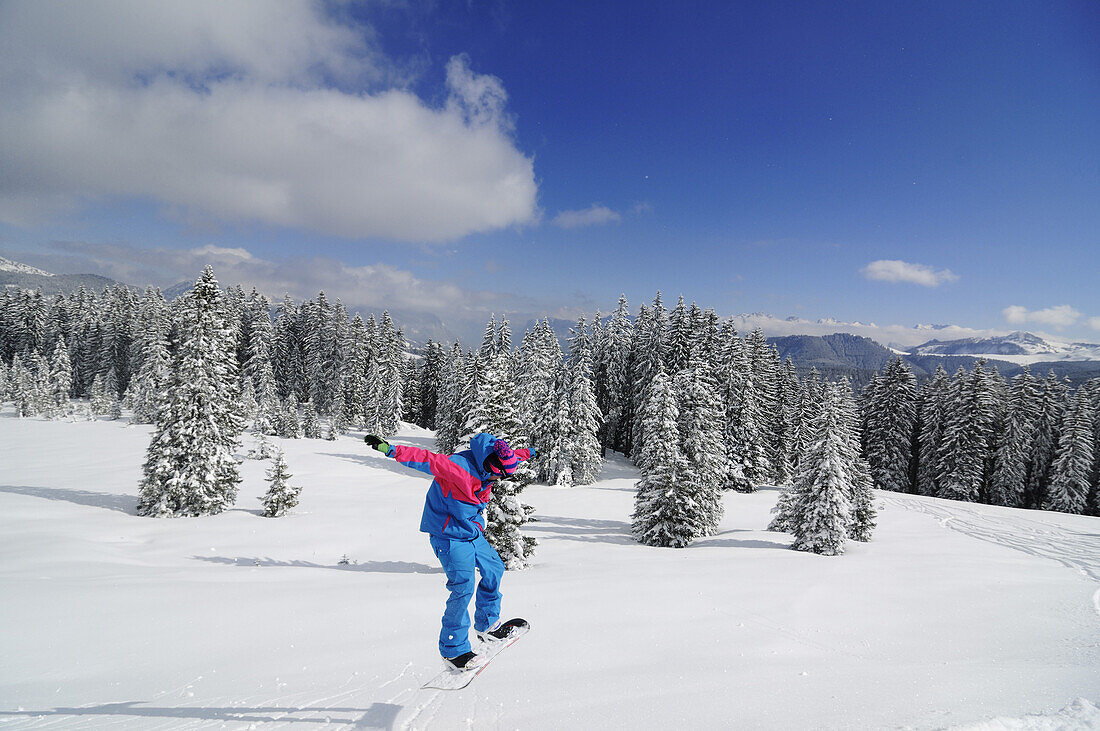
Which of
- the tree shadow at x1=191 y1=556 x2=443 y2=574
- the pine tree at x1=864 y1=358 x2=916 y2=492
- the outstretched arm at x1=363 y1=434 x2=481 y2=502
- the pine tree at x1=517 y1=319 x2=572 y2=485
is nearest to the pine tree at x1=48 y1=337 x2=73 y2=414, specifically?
the pine tree at x1=517 y1=319 x2=572 y2=485

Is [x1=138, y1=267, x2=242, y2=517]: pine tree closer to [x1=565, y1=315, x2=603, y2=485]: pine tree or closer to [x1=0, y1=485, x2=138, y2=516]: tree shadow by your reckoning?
[x1=0, y1=485, x2=138, y2=516]: tree shadow

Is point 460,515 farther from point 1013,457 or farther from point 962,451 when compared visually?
point 1013,457

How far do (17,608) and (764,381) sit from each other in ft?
154

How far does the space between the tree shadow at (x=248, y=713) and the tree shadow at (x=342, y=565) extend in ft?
33.1

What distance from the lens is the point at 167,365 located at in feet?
79.0

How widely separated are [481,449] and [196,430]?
24835mm

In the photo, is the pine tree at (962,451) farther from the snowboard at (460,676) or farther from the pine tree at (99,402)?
the pine tree at (99,402)

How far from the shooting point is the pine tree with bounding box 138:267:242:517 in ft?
73.4

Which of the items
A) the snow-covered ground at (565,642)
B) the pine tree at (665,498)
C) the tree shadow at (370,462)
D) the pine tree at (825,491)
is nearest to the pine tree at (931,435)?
the pine tree at (825,491)

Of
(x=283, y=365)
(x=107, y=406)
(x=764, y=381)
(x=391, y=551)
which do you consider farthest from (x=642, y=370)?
(x=107, y=406)

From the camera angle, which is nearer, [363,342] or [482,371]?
[482,371]

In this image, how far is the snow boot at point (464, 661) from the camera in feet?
16.2

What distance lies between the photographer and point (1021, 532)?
2823 centimetres

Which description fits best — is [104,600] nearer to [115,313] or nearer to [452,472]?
[452,472]
